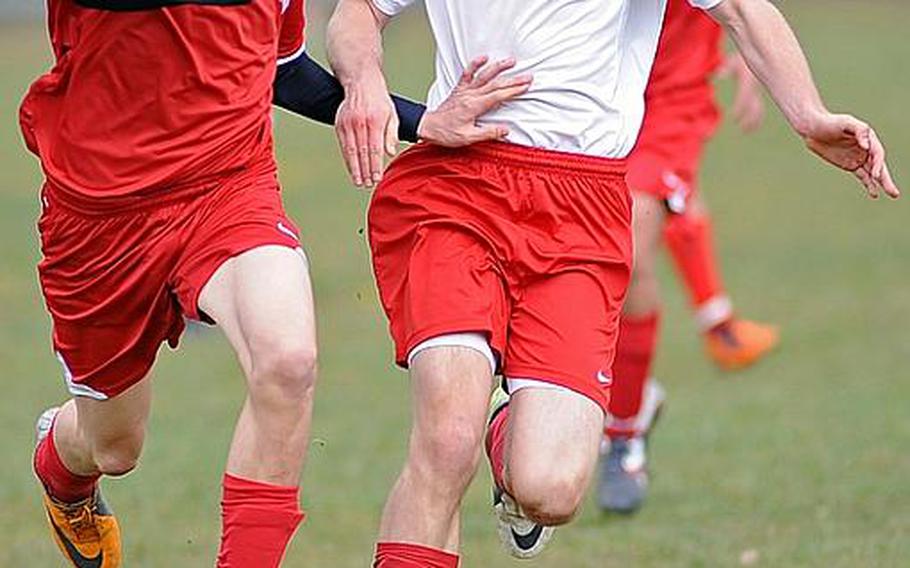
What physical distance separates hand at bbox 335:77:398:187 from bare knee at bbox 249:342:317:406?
1.65ft

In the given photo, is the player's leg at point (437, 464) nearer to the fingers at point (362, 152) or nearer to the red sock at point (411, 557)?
the red sock at point (411, 557)

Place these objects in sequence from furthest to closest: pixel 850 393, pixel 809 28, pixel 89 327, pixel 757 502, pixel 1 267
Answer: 1. pixel 809 28
2. pixel 1 267
3. pixel 850 393
4. pixel 757 502
5. pixel 89 327

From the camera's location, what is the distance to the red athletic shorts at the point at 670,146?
7832 millimetres

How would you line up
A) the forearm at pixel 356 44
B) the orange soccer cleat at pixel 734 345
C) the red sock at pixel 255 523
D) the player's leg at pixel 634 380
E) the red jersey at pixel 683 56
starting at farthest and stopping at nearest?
the orange soccer cleat at pixel 734 345 → the red jersey at pixel 683 56 → the player's leg at pixel 634 380 → the forearm at pixel 356 44 → the red sock at pixel 255 523

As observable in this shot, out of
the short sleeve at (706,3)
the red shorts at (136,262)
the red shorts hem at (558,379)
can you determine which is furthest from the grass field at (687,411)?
the short sleeve at (706,3)

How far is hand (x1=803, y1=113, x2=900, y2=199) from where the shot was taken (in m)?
5.12

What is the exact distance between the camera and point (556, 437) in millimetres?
5066

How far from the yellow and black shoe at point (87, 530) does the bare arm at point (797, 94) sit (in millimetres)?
2323

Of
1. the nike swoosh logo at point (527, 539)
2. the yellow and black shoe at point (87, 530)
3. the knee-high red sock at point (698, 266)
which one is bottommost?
the knee-high red sock at point (698, 266)

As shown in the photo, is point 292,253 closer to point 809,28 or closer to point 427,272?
point 427,272

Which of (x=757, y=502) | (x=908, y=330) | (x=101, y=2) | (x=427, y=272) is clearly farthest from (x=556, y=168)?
(x=908, y=330)

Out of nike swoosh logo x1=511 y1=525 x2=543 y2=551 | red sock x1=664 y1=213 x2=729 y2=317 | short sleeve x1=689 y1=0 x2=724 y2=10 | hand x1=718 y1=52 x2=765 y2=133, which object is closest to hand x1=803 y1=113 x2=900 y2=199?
short sleeve x1=689 y1=0 x2=724 y2=10

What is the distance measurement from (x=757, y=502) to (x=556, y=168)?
2.69 metres

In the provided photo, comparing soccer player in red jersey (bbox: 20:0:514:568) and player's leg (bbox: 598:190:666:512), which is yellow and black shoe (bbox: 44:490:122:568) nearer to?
soccer player in red jersey (bbox: 20:0:514:568)
